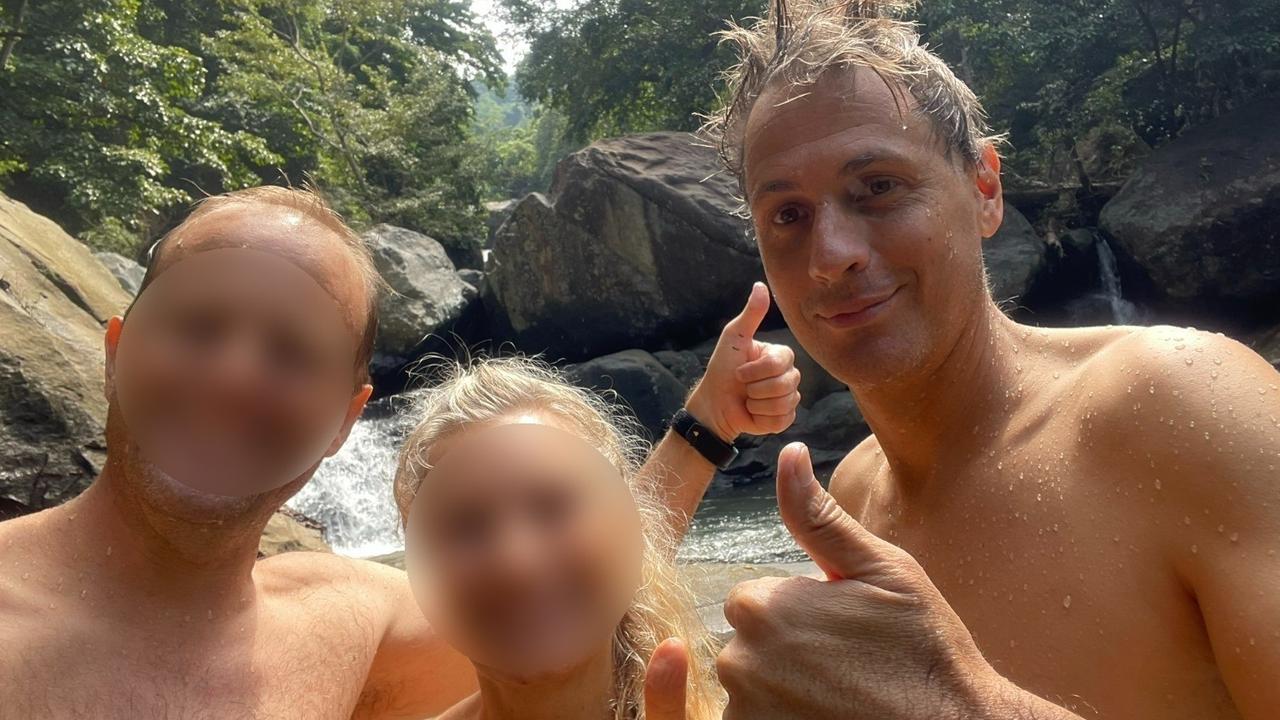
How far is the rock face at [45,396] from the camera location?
174 inches

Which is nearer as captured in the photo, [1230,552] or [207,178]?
[1230,552]

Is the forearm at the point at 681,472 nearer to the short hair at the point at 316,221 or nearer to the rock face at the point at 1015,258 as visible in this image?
the short hair at the point at 316,221

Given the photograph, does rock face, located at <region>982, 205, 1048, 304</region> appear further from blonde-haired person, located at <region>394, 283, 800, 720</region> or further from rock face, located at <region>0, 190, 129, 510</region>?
blonde-haired person, located at <region>394, 283, 800, 720</region>

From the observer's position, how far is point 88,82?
13.0m

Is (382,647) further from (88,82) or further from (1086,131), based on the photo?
(1086,131)

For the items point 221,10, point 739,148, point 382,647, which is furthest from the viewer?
point 221,10

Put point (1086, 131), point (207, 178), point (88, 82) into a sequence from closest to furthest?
point (88, 82), point (1086, 131), point (207, 178)

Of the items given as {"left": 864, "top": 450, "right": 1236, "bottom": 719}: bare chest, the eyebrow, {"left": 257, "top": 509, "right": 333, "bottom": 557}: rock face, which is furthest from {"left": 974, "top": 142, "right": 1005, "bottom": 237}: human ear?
{"left": 257, "top": 509, "right": 333, "bottom": 557}: rock face

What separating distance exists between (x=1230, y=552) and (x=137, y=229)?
17.0 metres

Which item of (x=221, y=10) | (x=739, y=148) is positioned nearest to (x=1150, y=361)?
(x=739, y=148)

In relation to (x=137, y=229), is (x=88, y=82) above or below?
above

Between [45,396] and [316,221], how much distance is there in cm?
315

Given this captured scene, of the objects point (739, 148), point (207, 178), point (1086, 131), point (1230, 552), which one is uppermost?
point (739, 148)

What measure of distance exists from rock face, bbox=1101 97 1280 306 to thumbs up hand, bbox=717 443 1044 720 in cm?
1377
